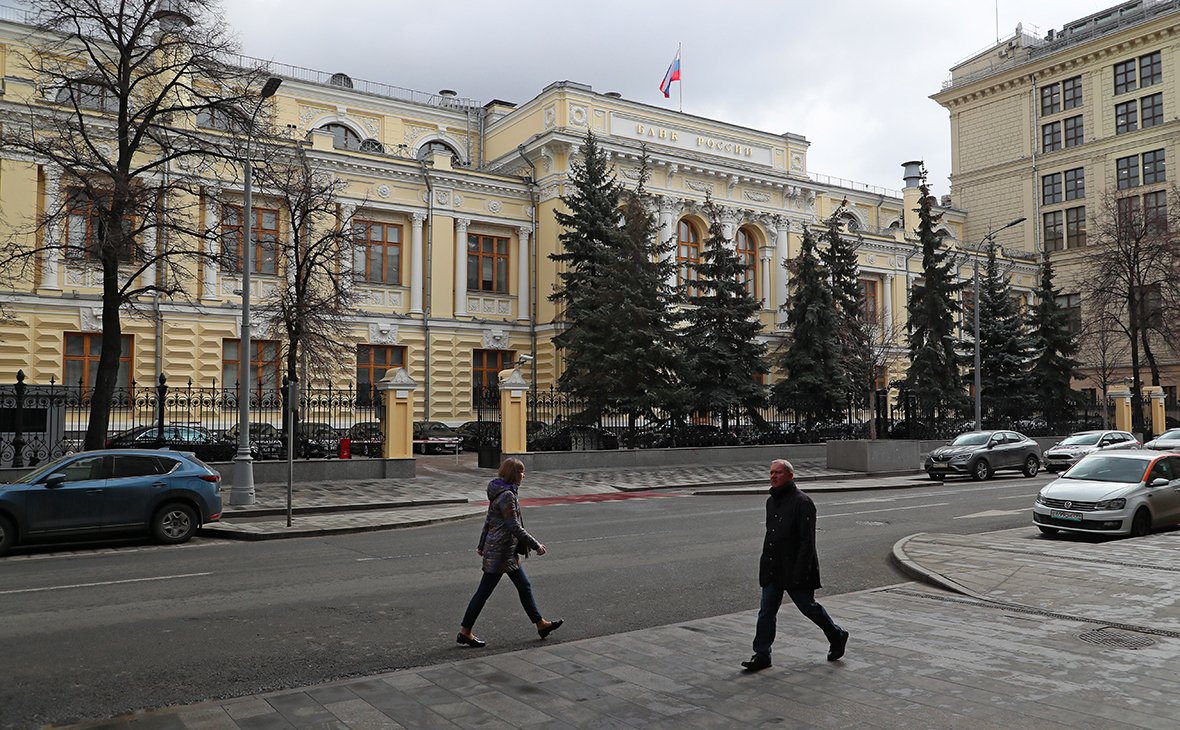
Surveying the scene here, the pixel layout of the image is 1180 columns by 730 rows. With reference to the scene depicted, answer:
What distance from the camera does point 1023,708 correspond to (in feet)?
17.5

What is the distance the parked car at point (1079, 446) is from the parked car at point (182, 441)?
27.1m

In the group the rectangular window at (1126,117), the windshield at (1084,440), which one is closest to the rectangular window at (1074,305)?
the rectangular window at (1126,117)

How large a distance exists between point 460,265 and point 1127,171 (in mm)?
51985

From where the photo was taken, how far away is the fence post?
1923 centimetres

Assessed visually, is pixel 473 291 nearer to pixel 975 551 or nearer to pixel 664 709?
pixel 975 551

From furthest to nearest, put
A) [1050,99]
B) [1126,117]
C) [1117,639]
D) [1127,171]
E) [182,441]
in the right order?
[1050,99], [1127,171], [1126,117], [182,441], [1117,639]

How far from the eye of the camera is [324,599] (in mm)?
9148

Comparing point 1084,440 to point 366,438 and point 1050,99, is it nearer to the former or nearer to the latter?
point 366,438

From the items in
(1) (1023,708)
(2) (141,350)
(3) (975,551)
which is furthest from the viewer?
(2) (141,350)

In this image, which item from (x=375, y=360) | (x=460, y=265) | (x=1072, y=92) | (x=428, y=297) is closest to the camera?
(x=375, y=360)

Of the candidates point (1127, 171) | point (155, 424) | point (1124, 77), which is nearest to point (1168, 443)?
point (155, 424)

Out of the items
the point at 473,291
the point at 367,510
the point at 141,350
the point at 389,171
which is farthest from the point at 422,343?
the point at 367,510

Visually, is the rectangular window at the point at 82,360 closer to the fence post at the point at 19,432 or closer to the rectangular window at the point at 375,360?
the rectangular window at the point at 375,360

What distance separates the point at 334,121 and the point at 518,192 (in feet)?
38.0
